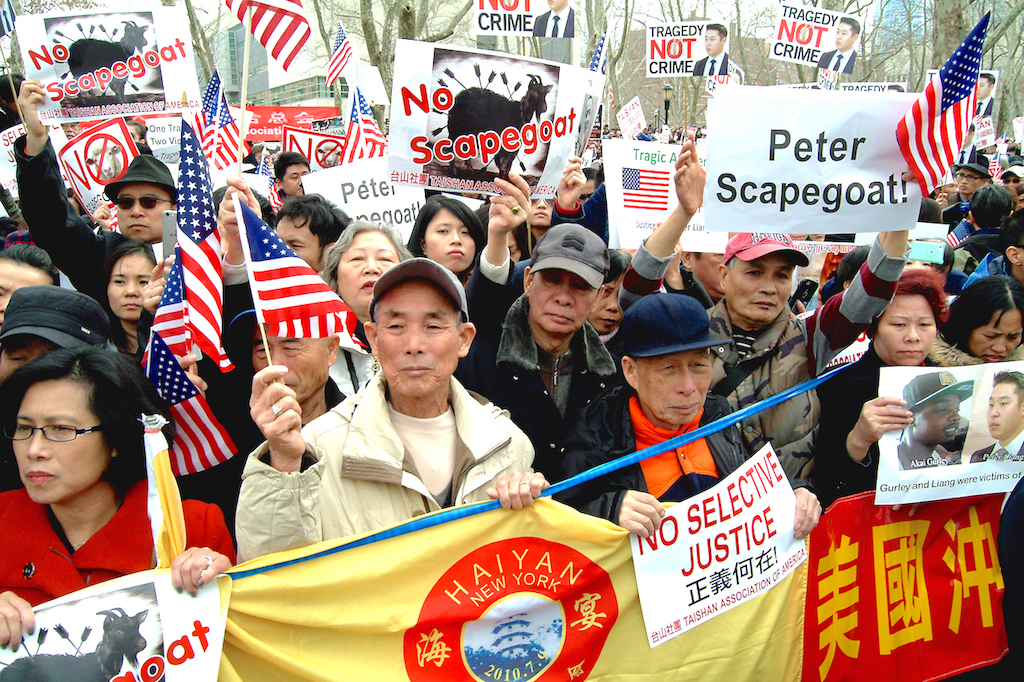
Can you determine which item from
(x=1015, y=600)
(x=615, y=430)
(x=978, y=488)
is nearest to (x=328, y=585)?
(x=615, y=430)

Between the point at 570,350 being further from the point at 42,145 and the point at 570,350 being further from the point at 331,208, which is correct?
the point at 42,145

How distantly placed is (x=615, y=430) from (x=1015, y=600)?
4.07 ft

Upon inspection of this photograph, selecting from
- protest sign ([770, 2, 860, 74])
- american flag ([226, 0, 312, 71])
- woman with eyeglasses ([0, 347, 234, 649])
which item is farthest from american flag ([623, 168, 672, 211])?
protest sign ([770, 2, 860, 74])

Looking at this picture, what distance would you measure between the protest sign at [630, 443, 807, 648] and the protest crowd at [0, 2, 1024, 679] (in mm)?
73

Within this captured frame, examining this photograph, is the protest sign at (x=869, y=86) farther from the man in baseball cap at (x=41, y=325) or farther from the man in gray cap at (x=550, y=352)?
the man in baseball cap at (x=41, y=325)

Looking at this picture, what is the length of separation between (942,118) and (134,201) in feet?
14.0

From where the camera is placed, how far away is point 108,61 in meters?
5.34

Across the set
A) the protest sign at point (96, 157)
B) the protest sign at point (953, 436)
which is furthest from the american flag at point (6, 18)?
the protest sign at point (953, 436)

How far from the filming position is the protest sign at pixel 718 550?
8.02 feet

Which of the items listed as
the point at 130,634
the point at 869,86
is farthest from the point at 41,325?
the point at 869,86

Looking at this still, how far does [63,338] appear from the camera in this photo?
2637mm

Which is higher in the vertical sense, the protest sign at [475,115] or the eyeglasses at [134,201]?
the protest sign at [475,115]

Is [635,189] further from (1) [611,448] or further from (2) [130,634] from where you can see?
(2) [130,634]

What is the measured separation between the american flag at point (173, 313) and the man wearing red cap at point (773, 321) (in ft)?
6.29
